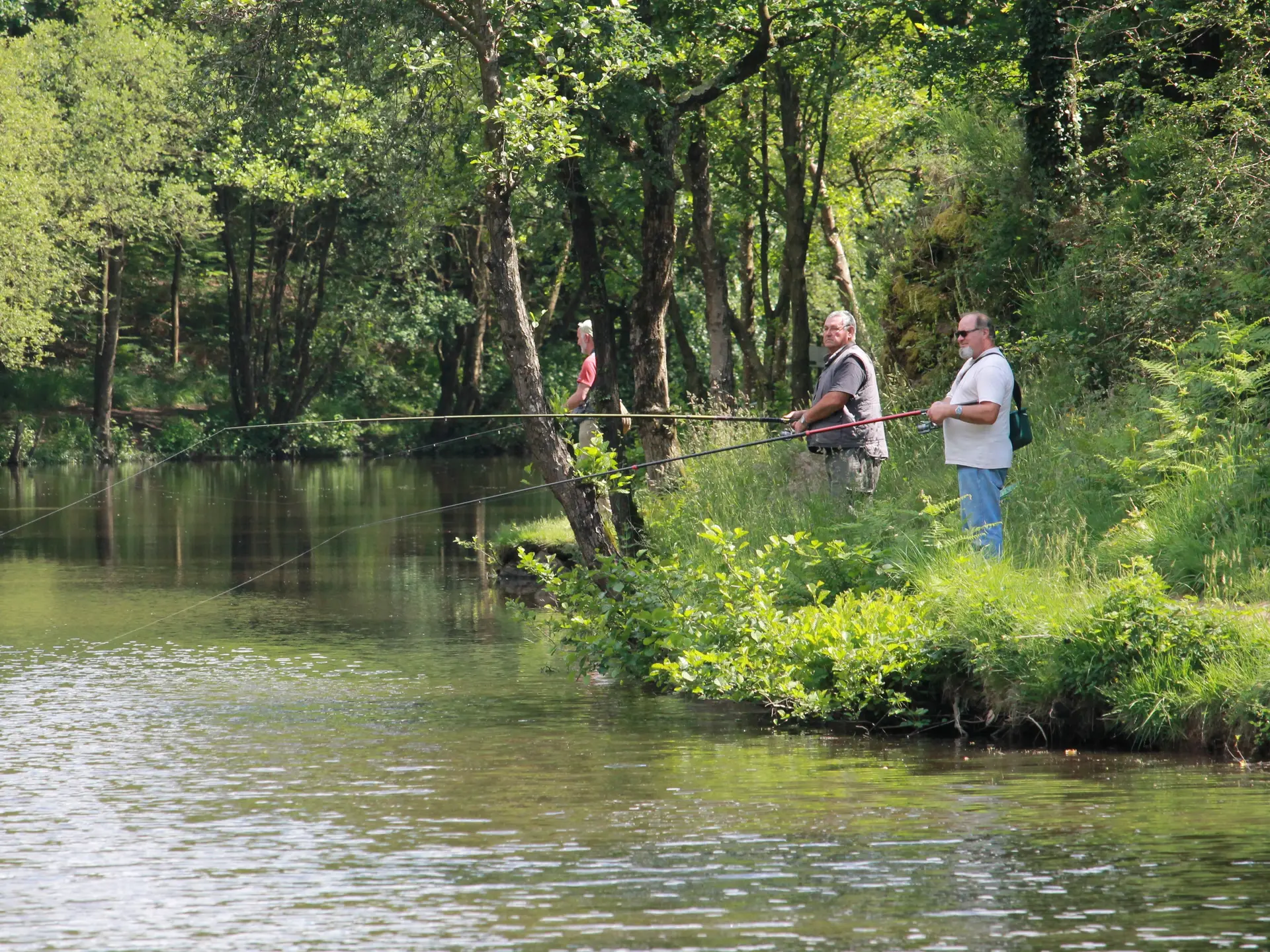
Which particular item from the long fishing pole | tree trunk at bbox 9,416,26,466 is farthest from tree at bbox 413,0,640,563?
tree trunk at bbox 9,416,26,466

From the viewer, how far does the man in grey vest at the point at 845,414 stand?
10.4m

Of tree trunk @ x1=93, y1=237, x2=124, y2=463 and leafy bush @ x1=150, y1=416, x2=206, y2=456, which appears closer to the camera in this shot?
tree trunk @ x1=93, y1=237, x2=124, y2=463

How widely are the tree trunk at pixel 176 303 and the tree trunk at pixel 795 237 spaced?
2820 centimetres

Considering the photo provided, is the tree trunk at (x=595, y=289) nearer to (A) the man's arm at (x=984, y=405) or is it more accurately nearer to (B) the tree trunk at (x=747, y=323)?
(A) the man's arm at (x=984, y=405)

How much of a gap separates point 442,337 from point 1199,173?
40571 millimetres

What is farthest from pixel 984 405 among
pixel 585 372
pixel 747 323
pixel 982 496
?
pixel 747 323

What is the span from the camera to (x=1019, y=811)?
6.77 metres

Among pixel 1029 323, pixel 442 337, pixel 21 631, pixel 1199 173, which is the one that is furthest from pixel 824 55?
pixel 442 337

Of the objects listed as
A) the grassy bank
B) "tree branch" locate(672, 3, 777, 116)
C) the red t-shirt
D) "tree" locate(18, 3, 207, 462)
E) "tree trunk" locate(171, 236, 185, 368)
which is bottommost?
the grassy bank

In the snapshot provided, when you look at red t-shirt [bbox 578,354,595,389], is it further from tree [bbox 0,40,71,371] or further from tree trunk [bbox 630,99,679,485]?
tree [bbox 0,40,71,371]

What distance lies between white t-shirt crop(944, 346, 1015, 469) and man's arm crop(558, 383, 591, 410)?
6.64m

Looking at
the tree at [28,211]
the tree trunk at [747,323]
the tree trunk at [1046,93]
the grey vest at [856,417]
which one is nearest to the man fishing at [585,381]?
the tree trunk at [1046,93]

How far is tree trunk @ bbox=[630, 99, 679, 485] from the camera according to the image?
56.1ft

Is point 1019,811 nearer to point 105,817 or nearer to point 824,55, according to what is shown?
point 105,817
